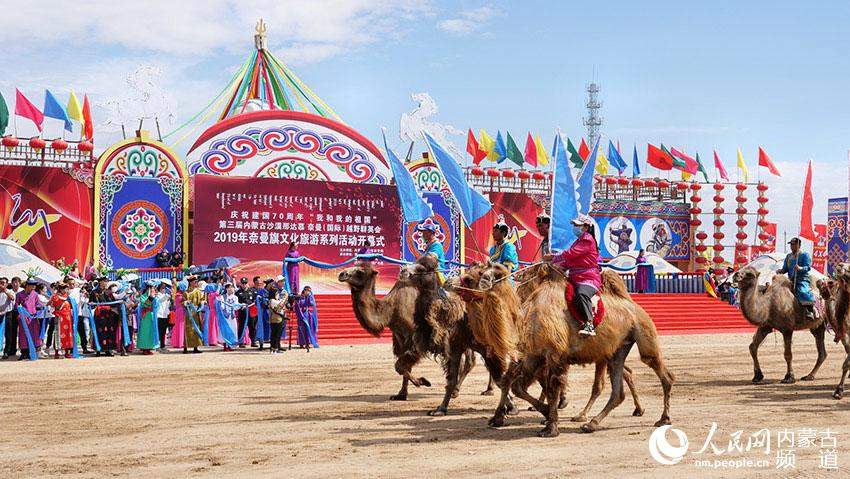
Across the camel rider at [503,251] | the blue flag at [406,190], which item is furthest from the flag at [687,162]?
the camel rider at [503,251]

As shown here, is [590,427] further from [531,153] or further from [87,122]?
[531,153]

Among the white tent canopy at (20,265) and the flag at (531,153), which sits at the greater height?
the flag at (531,153)

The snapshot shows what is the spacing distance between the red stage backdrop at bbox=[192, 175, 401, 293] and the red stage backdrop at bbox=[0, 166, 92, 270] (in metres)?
3.39

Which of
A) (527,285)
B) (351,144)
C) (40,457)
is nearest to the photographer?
(40,457)

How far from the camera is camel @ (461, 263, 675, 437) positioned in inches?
322

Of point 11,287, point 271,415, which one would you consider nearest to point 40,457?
point 271,415

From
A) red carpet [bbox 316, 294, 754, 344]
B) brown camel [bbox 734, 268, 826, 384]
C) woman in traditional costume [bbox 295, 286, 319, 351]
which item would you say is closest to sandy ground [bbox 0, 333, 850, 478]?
brown camel [bbox 734, 268, 826, 384]

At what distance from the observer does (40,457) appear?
717 cm

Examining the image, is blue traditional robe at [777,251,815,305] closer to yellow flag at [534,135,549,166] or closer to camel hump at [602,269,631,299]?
camel hump at [602,269,631,299]

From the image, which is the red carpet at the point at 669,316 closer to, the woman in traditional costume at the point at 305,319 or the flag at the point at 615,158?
the woman in traditional costume at the point at 305,319

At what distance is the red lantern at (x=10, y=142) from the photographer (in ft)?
86.7

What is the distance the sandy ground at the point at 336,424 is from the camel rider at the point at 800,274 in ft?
3.90

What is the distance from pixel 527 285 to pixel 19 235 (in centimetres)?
2162

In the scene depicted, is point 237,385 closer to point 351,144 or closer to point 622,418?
point 622,418
